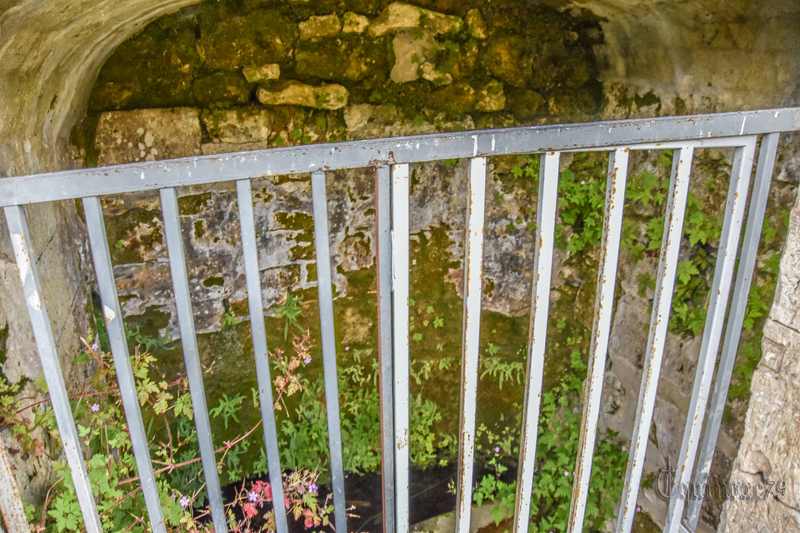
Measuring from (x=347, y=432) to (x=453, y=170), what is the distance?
1.40m

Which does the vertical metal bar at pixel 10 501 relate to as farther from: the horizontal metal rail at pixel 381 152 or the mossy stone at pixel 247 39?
the mossy stone at pixel 247 39

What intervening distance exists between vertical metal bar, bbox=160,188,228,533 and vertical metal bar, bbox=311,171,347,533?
0.85ft

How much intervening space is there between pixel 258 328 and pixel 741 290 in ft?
3.96

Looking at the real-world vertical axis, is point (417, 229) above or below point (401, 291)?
below

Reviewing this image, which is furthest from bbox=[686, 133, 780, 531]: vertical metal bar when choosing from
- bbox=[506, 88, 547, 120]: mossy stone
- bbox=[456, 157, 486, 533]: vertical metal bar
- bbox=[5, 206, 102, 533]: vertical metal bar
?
bbox=[5, 206, 102, 533]: vertical metal bar

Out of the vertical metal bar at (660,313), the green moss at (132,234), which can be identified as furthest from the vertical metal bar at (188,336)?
the green moss at (132,234)

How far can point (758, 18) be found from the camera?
1.55 meters

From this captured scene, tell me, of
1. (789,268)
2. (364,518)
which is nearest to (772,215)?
(789,268)

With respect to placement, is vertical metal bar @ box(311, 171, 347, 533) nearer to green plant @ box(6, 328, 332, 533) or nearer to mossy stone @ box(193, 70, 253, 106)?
green plant @ box(6, 328, 332, 533)

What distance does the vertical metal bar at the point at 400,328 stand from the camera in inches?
41.4

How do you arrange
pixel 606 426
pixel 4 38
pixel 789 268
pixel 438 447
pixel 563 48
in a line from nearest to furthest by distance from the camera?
pixel 4 38 → pixel 789 268 → pixel 563 48 → pixel 606 426 → pixel 438 447

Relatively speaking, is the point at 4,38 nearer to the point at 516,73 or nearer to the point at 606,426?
the point at 516,73

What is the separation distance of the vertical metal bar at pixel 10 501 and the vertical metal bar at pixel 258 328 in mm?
541

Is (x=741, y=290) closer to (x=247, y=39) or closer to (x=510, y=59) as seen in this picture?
(x=510, y=59)
